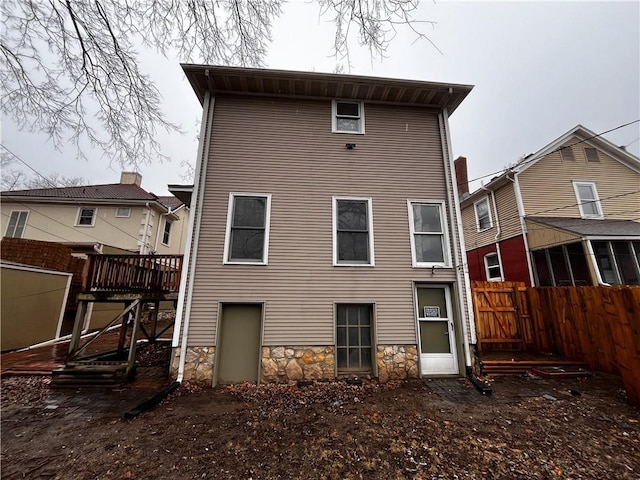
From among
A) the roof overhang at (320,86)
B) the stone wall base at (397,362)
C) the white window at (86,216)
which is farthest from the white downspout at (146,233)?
the stone wall base at (397,362)

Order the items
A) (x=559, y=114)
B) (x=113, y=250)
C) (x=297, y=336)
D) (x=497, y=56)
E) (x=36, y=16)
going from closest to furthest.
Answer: (x=36, y=16), (x=497, y=56), (x=297, y=336), (x=113, y=250), (x=559, y=114)

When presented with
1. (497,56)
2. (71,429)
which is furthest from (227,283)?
(497,56)

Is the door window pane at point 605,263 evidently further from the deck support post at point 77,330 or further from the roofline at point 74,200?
the roofline at point 74,200

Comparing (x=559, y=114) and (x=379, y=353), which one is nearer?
(x=379, y=353)

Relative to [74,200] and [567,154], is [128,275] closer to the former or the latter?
[74,200]

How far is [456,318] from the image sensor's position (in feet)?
19.4

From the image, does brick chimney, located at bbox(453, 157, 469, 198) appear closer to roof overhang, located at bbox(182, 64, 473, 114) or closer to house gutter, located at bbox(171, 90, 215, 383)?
roof overhang, located at bbox(182, 64, 473, 114)

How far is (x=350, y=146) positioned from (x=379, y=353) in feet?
16.5

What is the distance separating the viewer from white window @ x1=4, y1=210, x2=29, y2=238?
1346 cm

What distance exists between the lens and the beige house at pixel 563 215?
9.23m

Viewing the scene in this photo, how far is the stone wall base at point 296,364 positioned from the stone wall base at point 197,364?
107 cm

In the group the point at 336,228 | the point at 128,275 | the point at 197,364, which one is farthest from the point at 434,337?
the point at 128,275

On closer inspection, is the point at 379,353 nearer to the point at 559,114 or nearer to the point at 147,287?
the point at 147,287

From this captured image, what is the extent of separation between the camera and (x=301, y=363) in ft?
17.7
